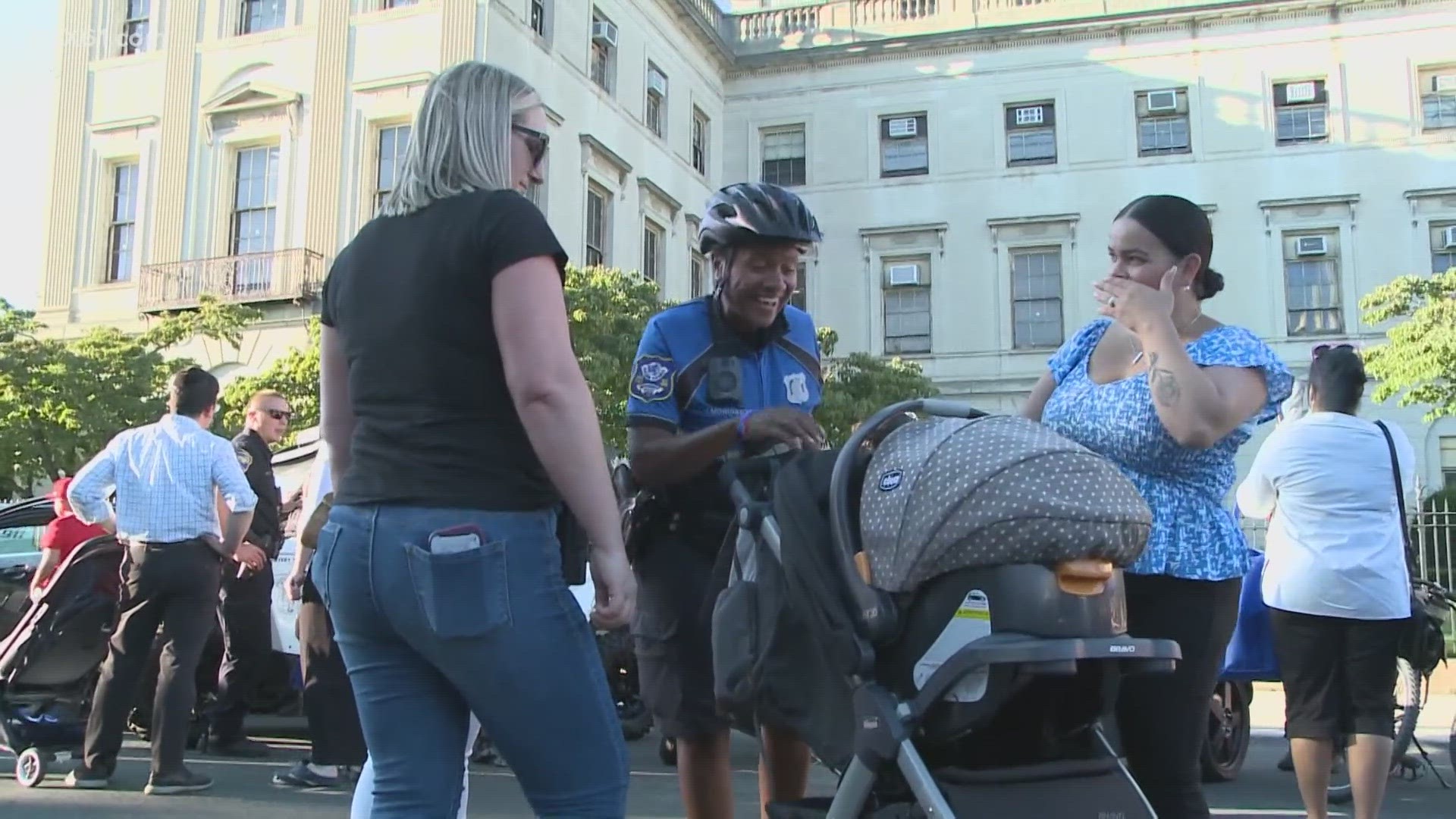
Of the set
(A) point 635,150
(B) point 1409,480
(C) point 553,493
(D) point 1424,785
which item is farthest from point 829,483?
(A) point 635,150

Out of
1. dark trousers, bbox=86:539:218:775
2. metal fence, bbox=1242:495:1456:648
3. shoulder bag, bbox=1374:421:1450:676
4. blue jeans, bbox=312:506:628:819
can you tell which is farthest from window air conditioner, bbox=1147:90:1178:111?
blue jeans, bbox=312:506:628:819

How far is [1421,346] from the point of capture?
21.3 meters

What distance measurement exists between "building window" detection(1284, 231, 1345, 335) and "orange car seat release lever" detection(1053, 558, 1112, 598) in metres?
29.3

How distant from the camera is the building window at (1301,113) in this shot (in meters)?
29.3

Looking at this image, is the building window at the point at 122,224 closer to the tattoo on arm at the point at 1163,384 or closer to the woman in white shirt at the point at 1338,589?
the woman in white shirt at the point at 1338,589

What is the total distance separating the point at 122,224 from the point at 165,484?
21374mm

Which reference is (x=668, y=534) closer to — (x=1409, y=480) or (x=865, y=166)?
(x=1409, y=480)

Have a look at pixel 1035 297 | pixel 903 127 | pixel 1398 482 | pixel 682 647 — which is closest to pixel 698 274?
pixel 903 127

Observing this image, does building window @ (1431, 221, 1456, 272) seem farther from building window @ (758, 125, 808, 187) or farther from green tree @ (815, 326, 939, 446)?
building window @ (758, 125, 808, 187)

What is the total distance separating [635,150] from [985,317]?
899 cm

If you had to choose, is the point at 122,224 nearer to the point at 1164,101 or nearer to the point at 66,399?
the point at 66,399

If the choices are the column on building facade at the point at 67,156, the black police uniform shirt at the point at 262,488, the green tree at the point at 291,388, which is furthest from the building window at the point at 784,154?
the black police uniform shirt at the point at 262,488

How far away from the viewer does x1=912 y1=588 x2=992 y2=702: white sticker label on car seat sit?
2.41 meters

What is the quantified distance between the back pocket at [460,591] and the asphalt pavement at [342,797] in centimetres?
307
